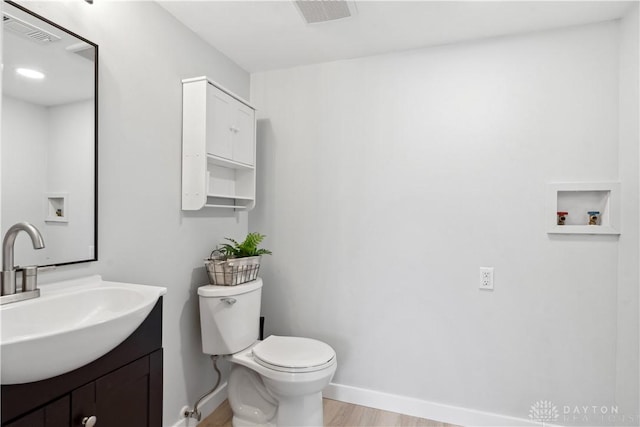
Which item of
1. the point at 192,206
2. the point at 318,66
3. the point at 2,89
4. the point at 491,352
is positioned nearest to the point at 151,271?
the point at 192,206

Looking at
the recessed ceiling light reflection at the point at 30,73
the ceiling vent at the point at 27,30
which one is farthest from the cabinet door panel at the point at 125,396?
the ceiling vent at the point at 27,30

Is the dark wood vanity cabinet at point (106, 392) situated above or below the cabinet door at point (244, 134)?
below

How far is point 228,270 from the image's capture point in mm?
1895

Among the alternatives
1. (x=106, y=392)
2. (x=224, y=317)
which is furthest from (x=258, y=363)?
(x=106, y=392)

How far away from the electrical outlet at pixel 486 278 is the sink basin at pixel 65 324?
5.47 feet

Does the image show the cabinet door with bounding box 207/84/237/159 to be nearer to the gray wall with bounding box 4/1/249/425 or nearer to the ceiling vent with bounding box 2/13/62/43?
the gray wall with bounding box 4/1/249/425

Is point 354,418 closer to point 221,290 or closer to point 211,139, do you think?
point 221,290

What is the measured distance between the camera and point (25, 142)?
1.22 m

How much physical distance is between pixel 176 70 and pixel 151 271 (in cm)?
105

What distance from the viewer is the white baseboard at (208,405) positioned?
193cm

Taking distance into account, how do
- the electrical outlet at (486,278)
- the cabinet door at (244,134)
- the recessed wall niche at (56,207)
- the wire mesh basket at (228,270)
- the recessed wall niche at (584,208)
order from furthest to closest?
the cabinet door at (244,134)
the electrical outlet at (486,278)
the wire mesh basket at (228,270)
the recessed wall niche at (584,208)
the recessed wall niche at (56,207)

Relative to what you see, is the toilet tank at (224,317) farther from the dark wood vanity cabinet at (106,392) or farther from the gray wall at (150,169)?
the dark wood vanity cabinet at (106,392)

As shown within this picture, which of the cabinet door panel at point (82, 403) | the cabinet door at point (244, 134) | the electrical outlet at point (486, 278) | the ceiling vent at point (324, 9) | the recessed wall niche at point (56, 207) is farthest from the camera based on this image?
the cabinet door at point (244, 134)

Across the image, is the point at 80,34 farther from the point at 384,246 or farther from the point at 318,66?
the point at 384,246
